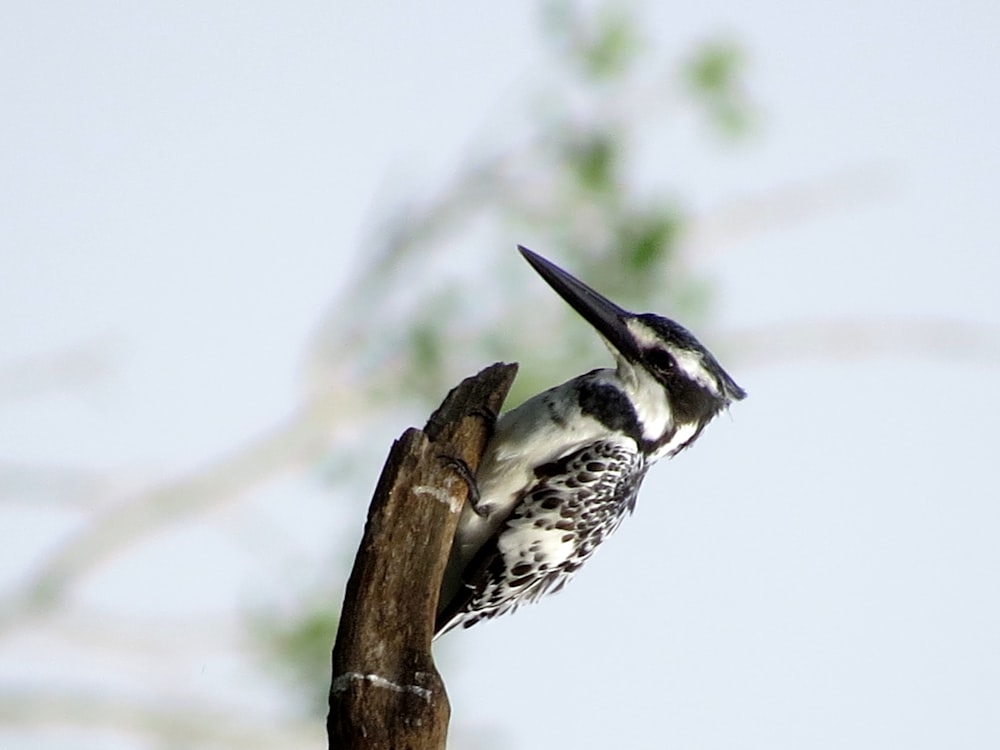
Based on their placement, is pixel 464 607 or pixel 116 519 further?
pixel 116 519

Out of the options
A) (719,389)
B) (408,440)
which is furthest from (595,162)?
(408,440)

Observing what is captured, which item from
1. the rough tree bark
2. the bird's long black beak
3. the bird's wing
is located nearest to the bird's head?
the bird's long black beak

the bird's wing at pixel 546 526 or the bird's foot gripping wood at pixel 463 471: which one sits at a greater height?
the bird's wing at pixel 546 526

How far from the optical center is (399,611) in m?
2.98

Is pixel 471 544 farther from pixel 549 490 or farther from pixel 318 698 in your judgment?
pixel 318 698

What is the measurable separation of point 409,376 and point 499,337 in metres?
0.46

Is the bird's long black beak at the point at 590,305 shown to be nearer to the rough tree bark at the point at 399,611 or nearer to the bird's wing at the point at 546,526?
the bird's wing at the point at 546,526

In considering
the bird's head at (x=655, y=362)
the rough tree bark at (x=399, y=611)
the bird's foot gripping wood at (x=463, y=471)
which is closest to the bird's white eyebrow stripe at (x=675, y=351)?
→ the bird's head at (x=655, y=362)

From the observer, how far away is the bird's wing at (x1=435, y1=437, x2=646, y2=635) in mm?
3848

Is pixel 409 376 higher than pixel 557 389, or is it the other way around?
pixel 409 376

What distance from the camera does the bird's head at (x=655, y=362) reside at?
4.02 m

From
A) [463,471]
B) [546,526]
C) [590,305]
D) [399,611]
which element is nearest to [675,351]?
[590,305]

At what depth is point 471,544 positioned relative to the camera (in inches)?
154

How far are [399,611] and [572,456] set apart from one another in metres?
0.99
